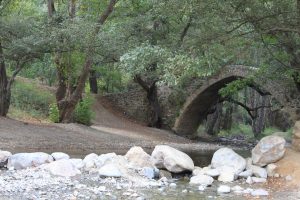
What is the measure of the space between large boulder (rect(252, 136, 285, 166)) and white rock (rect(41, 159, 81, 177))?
4065 millimetres

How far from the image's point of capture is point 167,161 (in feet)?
34.9

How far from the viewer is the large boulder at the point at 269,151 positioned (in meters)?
10.9

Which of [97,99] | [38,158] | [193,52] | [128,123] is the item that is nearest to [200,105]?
[128,123]

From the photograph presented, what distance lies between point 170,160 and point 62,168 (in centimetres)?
240

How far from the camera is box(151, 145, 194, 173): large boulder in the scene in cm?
1061

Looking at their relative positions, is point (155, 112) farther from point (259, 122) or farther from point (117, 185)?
point (117, 185)

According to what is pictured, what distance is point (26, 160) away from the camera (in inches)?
394

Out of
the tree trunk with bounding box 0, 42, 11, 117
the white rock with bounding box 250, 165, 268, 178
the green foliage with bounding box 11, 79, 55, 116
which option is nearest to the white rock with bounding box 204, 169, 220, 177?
the white rock with bounding box 250, 165, 268, 178

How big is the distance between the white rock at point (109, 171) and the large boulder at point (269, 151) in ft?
10.8

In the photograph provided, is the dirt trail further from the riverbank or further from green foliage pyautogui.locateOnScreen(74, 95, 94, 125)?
the riverbank

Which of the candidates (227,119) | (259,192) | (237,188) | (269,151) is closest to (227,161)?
(269,151)

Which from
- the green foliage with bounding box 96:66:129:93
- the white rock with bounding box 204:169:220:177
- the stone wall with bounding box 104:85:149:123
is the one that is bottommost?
the white rock with bounding box 204:169:220:177

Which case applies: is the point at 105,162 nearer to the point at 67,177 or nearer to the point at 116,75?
the point at 67,177

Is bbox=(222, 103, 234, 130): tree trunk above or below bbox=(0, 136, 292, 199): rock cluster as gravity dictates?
above
